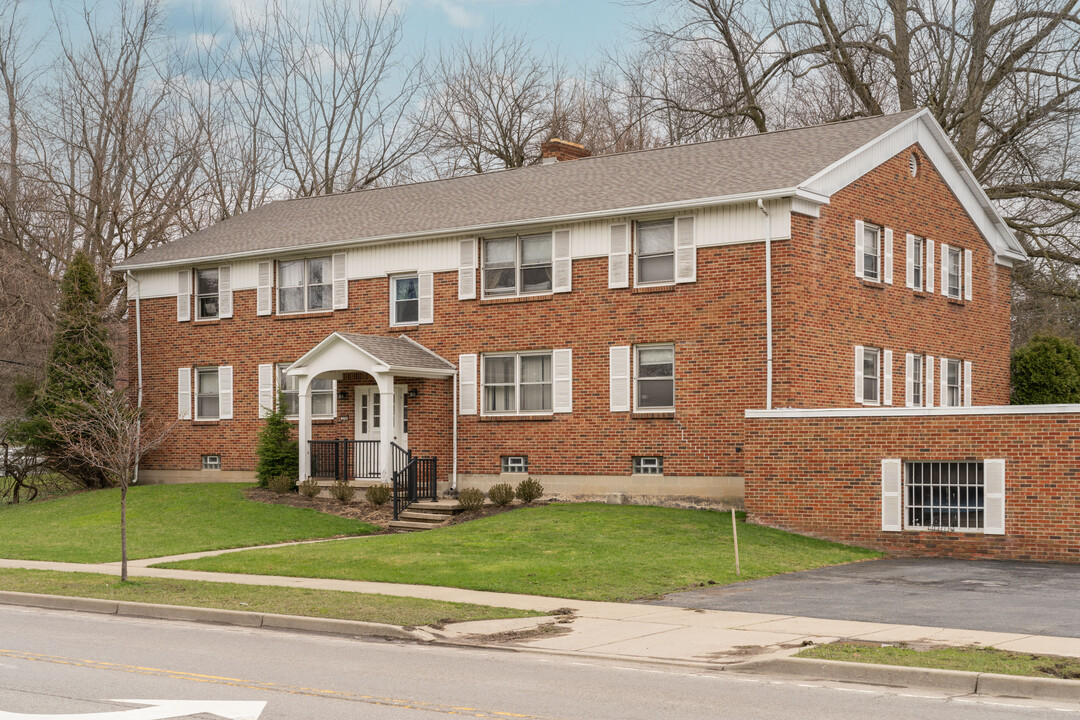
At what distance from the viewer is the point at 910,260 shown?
2806cm

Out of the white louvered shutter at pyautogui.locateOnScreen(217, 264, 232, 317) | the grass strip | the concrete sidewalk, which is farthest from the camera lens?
the white louvered shutter at pyautogui.locateOnScreen(217, 264, 232, 317)

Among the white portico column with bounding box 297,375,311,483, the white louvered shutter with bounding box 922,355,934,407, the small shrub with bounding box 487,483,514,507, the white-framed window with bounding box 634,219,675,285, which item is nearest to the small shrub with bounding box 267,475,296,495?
the white portico column with bounding box 297,375,311,483

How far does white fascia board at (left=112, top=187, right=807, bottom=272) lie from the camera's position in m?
24.1

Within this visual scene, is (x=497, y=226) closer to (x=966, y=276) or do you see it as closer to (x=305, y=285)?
(x=305, y=285)

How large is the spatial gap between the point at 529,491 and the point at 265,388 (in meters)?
9.18

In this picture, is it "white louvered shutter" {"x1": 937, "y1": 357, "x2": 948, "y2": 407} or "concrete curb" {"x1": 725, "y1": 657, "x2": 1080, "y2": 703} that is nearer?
"concrete curb" {"x1": 725, "y1": 657, "x2": 1080, "y2": 703}

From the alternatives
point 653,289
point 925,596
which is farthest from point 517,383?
point 925,596

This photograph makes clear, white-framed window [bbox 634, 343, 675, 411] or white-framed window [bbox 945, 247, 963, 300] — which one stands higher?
white-framed window [bbox 945, 247, 963, 300]

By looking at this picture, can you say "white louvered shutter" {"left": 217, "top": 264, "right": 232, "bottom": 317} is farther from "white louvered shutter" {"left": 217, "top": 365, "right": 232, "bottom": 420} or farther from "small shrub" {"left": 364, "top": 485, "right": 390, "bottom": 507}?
"small shrub" {"left": 364, "top": 485, "right": 390, "bottom": 507}

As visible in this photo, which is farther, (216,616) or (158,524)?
(158,524)

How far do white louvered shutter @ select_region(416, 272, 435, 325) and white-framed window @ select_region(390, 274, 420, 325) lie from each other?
139 millimetres

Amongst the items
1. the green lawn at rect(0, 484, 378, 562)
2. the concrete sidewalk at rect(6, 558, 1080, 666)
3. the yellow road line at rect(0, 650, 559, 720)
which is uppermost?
the yellow road line at rect(0, 650, 559, 720)

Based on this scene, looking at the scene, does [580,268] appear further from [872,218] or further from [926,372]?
[926,372]

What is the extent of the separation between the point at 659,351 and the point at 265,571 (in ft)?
34.1
